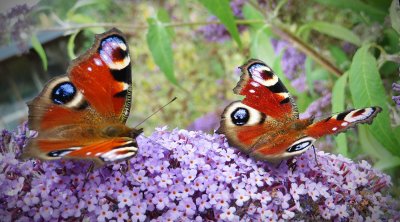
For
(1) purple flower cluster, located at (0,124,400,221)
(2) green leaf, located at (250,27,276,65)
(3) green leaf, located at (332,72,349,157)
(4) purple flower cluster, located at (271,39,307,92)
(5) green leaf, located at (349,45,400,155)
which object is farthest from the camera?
(4) purple flower cluster, located at (271,39,307,92)

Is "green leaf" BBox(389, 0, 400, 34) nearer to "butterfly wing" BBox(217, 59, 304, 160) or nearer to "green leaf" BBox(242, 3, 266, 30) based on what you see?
"butterfly wing" BBox(217, 59, 304, 160)

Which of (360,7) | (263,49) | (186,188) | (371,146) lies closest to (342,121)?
(186,188)

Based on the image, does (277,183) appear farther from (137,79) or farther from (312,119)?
(137,79)

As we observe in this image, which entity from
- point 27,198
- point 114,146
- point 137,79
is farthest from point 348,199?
point 137,79

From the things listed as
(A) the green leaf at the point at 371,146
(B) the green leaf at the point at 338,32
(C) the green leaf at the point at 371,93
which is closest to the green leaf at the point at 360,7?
(B) the green leaf at the point at 338,32

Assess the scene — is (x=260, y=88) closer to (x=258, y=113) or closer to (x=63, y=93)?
(x=258, y=113)

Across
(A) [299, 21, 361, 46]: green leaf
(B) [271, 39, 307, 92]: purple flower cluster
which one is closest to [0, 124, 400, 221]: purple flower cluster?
(A) [299, 21, 361, 46]: green leaf
